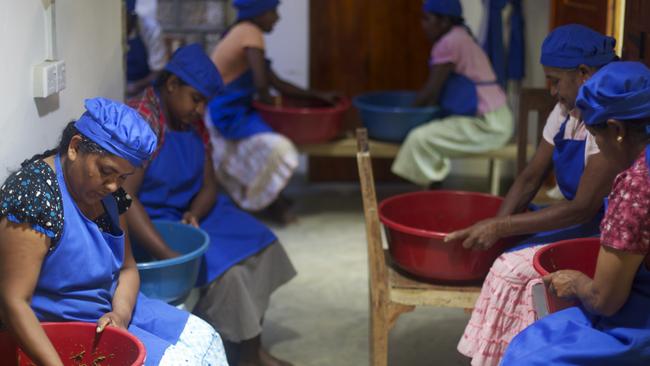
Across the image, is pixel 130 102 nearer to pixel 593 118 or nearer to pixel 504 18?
pixel 593 118

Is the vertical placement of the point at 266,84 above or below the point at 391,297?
above

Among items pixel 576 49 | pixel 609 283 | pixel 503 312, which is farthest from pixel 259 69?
pixel 609 283

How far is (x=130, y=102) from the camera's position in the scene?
11.3 ft

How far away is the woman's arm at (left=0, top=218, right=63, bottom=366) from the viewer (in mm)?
2266

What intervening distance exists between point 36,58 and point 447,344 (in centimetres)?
198

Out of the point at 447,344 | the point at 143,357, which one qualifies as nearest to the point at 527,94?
the point at 447,344

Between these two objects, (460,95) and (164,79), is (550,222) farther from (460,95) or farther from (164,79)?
(460,95)

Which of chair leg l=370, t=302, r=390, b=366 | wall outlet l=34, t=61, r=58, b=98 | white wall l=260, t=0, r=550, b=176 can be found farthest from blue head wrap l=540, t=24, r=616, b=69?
white wall l=260, t=0, r=550, b=176

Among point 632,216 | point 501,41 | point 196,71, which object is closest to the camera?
point 632,216

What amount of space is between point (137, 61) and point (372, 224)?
308 centimetres

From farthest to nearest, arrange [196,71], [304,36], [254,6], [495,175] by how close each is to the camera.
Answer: [304,36]
[495,175]
[254,6]
[196,71]

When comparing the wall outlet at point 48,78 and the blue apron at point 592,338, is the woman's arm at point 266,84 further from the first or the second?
the blue apron at point 592,338

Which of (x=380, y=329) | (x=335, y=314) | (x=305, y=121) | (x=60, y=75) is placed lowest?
(x=335, y=314)

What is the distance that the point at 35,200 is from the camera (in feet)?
7.68
